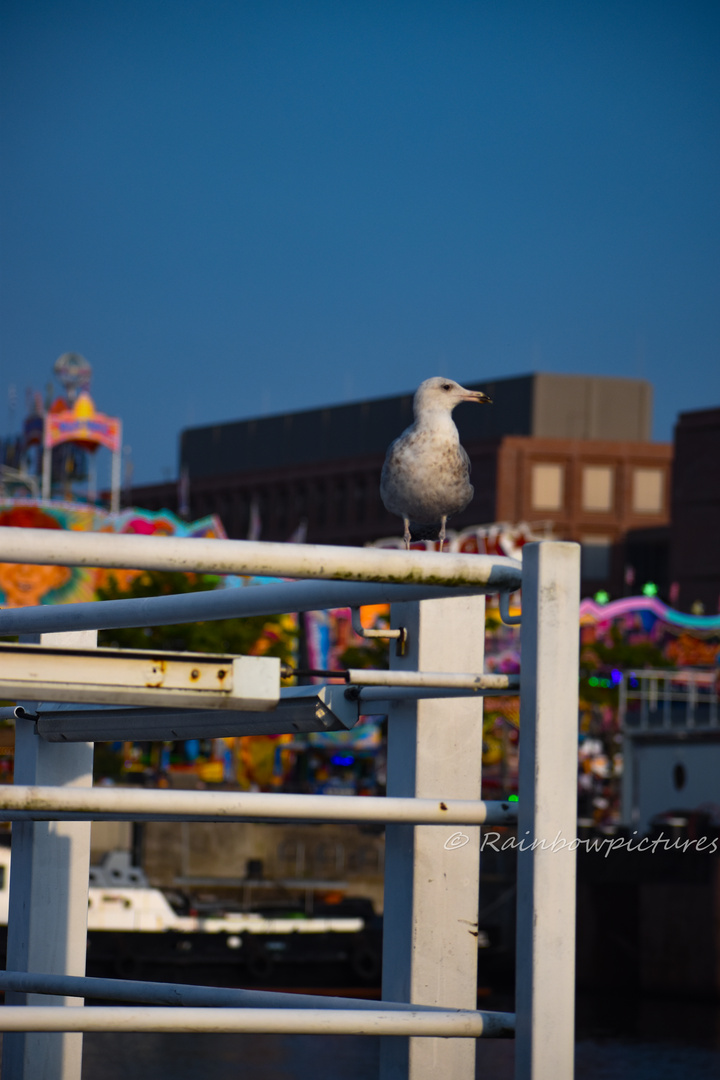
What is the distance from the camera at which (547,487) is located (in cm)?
10906

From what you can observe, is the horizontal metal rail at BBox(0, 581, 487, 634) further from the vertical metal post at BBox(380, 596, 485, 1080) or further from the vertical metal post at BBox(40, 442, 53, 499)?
the vertical metal post at BBox(40, 442, 53, 499)

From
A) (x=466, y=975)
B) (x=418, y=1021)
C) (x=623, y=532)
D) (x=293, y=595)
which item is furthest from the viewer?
(x=623, y=532)

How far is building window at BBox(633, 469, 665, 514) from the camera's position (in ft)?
363

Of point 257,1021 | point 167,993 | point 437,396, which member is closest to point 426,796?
point 167,993

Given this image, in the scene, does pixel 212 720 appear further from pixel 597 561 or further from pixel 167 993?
pixel 597 561

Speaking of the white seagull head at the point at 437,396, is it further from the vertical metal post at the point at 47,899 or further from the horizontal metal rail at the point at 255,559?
the horizontal metal rail at the point at 255,559

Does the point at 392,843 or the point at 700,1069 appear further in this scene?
the point at 700,1069

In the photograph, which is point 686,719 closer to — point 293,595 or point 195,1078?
point 195,1078

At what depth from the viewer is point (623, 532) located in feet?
359

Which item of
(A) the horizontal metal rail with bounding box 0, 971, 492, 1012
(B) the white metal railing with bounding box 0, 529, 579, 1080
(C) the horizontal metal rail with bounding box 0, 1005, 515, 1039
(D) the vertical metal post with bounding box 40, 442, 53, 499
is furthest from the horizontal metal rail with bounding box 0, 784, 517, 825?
(D) the vertical metal post with bounding box 40, 442, 53, 499

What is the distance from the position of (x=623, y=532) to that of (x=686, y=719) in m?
69.3

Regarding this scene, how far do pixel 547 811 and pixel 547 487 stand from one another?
351 ft

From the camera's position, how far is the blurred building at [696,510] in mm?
95625

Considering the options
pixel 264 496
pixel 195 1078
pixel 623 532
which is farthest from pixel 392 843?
pixel 264 496
